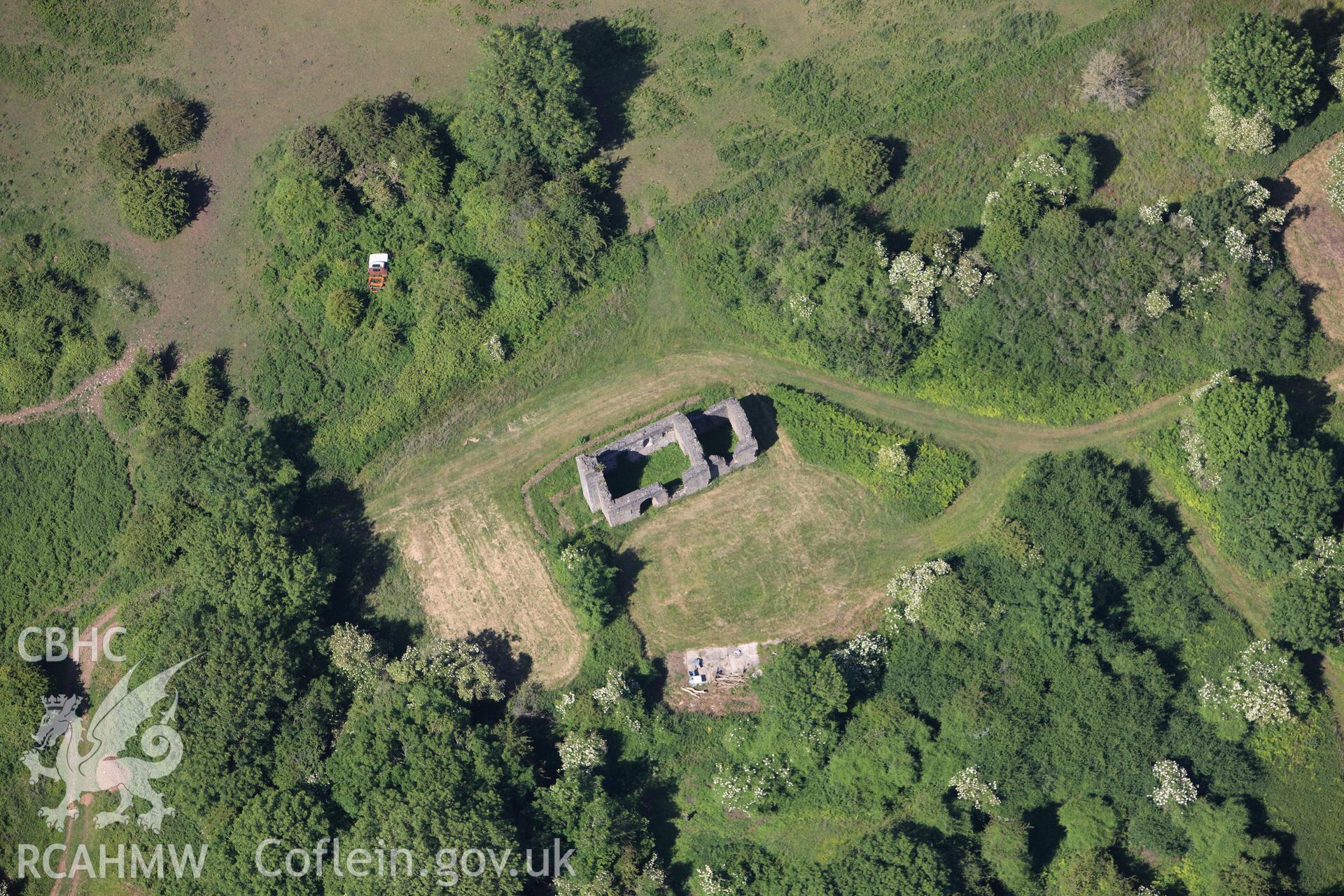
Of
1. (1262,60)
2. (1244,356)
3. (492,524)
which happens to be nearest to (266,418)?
(492,524)

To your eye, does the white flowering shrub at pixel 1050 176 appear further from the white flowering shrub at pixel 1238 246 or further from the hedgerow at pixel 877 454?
the hedgerow at pixel 877 454

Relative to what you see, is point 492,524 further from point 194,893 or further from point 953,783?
point 953,783

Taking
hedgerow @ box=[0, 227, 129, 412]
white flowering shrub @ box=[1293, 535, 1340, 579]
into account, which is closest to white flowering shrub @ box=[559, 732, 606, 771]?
hedgerow @ box=[0, 227, 129, 412]

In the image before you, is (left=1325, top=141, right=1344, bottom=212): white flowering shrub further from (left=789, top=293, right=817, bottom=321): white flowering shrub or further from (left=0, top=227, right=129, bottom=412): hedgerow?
(left=0, top=227, right=129, bottom=412): hedgerow

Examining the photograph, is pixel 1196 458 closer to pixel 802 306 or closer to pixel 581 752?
pixel 802 306

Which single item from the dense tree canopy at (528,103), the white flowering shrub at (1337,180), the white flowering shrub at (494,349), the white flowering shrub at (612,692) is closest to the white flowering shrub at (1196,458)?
the white flowering shrub at (1337,180)

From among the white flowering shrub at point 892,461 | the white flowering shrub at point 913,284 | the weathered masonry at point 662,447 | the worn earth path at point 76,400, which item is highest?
the worn earth path at point 76,400
